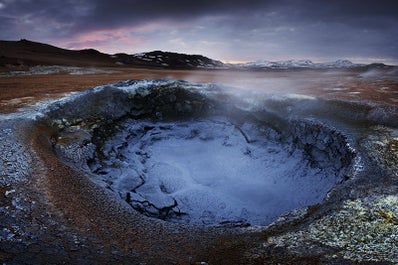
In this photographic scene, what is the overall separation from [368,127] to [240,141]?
6.92m

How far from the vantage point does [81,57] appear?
3255 inches

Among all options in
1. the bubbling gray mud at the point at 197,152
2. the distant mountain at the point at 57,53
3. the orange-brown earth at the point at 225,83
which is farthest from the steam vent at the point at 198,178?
the distant mountain at the point at 57,53

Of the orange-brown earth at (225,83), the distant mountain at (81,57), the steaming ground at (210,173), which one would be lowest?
the steaming ground at (210,173)

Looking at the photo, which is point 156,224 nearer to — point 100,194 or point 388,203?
point 100,194

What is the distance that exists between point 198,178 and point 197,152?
8.97 ft

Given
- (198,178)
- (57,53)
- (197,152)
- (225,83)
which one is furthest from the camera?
(57,53)

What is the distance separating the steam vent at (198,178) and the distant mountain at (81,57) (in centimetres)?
3710

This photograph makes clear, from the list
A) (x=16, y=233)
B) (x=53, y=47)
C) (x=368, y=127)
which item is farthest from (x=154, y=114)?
(x=53, y=47)

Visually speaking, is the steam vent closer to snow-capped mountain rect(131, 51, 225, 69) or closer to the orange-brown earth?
the orange-brown earth

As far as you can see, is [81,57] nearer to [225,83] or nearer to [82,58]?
[82,58]

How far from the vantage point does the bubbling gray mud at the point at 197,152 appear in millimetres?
11484

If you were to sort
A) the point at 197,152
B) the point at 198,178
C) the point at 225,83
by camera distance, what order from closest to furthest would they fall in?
the point at 198,178, the point at 197,152, the point at 225,83

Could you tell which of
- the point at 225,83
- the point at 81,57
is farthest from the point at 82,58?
the point at 225,83

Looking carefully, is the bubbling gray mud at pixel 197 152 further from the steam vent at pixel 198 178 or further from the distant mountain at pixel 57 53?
the distant mountain at pixel 57 53
